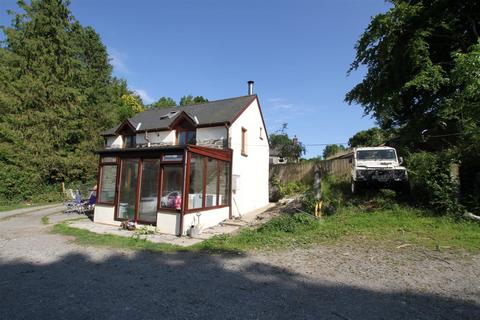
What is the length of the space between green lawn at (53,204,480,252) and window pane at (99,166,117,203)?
193 cm

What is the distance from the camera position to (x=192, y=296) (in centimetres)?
488

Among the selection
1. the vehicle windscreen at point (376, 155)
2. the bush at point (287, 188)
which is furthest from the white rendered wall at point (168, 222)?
the bush at point (287, 188)

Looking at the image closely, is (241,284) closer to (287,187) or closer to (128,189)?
(128,189)

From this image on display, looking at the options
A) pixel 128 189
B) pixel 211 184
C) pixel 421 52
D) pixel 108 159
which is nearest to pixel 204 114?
pixel 211 184

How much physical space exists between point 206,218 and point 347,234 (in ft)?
18.7

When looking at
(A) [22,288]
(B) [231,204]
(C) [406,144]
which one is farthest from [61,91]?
(C) [406,144]

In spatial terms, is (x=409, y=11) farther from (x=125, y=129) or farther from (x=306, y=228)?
(x=125, y=129)

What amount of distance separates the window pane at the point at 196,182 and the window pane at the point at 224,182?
1971mm

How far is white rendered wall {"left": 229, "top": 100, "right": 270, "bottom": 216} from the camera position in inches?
624

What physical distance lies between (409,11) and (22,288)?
19.7m

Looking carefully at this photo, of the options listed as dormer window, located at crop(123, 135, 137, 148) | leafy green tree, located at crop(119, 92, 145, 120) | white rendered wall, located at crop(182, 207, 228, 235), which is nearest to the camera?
white rendered wall, located at crop(182, 207, 228, 235)

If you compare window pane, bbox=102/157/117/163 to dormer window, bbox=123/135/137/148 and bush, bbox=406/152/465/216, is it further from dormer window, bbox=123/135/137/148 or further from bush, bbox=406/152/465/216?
bush, bbox=406/152/465/216

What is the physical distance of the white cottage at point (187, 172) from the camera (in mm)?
10969

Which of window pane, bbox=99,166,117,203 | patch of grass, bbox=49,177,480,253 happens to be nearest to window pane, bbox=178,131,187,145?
window pane, bbox=99,166,117,203
